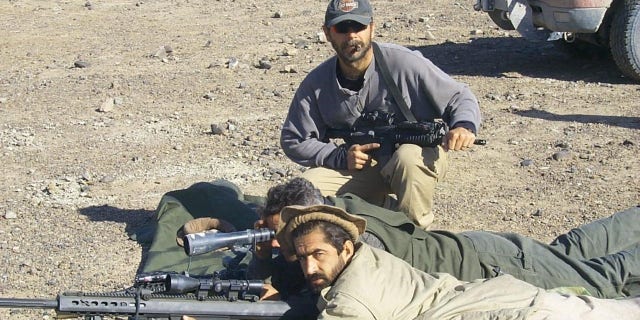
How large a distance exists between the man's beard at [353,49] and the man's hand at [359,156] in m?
0.45

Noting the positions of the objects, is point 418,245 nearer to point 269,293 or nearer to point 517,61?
point 269,293

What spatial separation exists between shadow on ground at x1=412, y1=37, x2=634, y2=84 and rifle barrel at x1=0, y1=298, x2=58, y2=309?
695 cm

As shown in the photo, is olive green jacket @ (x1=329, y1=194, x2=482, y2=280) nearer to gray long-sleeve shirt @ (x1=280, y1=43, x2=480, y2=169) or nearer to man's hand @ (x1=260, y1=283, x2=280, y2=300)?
man's hand @ (x1=260, y1=283, x2=280, y2=300)

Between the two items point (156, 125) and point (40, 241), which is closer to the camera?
point (40, 241)

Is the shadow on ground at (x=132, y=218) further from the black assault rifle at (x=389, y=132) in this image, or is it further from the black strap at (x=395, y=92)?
the black strap at (x=395, y=92)

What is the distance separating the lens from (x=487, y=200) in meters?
7.05

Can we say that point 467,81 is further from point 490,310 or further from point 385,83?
point 490,310

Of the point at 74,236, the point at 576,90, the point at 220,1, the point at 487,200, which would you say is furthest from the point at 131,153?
the point at 220,1

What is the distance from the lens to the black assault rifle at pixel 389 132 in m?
5.84

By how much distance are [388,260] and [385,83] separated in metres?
1.79

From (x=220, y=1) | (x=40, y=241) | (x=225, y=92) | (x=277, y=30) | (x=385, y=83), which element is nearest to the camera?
(x=385, y=83)

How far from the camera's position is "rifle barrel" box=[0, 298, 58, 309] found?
3.98 m

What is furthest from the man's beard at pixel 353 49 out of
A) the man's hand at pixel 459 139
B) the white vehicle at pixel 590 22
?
the white vehicle at pixel 590 22

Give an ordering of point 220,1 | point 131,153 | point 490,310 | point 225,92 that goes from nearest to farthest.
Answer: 1. point 490,310
2. point 131,153
3. point 225,92
4. point 220,1
